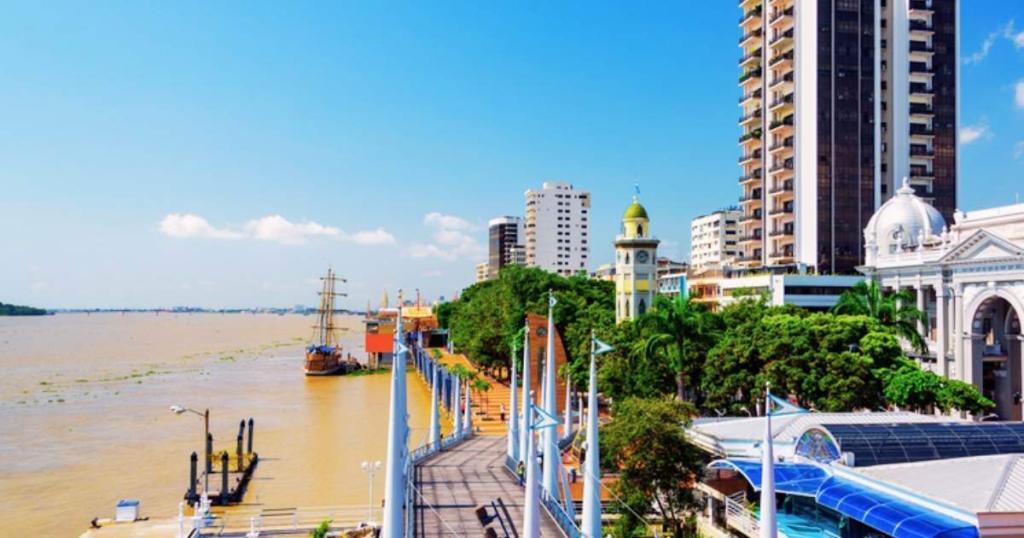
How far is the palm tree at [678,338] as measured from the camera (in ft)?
126

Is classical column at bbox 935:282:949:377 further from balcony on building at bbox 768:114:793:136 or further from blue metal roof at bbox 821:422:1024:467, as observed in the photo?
balcony on building at bbox 768:114:793:136

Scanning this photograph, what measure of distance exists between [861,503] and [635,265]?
34.4m

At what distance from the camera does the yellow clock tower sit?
54.1 m

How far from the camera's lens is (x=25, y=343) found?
501ft

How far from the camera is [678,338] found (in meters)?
38.6

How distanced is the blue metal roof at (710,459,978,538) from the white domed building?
2211cm

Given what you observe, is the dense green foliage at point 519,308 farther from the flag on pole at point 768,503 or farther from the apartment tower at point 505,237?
the apartment tower at point 505,237

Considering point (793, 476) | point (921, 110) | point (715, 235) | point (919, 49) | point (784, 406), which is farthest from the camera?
point (715, 235)

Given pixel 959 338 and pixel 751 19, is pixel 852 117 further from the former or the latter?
pixel 959 338

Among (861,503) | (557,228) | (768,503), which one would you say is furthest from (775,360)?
(557,228)

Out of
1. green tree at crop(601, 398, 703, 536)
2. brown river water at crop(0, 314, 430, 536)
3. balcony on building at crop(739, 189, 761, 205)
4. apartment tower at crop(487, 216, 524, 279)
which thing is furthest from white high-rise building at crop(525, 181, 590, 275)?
green tree at crop(601, 398, 703, 536)

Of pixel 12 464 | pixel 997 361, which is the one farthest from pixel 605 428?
pixel 12 464

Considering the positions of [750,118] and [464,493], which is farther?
[750,118]

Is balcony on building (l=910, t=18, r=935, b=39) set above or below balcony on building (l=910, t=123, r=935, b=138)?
above
